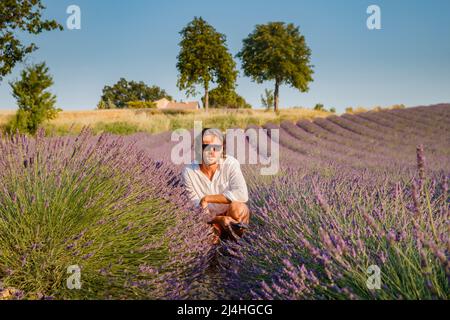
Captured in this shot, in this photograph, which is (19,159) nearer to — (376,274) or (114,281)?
(114,281)

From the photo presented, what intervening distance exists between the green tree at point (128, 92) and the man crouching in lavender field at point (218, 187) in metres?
58.2

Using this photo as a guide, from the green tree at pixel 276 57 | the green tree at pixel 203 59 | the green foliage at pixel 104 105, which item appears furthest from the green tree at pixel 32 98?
the green tree at pixel 276 57

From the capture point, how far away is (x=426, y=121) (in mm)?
11305

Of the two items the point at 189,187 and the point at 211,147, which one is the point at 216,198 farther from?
the point at 211,147

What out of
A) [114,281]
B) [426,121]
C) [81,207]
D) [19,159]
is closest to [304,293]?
[114,281]

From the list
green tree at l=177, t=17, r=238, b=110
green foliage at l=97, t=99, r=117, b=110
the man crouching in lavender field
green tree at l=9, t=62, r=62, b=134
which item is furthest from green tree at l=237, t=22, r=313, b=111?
the man crouching in lavender field

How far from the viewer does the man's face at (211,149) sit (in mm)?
3132

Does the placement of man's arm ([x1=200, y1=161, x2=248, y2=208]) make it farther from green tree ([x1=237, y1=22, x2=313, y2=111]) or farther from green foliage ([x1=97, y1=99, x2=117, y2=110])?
green tree ([x1=237, y1=22, x2=313, y2=111])

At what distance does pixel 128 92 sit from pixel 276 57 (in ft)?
120

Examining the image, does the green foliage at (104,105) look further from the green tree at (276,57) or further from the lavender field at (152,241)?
the lavender field at (152,241)

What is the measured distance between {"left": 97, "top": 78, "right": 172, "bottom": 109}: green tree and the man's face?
58339mm

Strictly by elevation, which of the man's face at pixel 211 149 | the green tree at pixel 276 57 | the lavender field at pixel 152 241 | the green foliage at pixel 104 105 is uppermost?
the green tree at pixel 276 57

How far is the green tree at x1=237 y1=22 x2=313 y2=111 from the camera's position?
2997 cm
